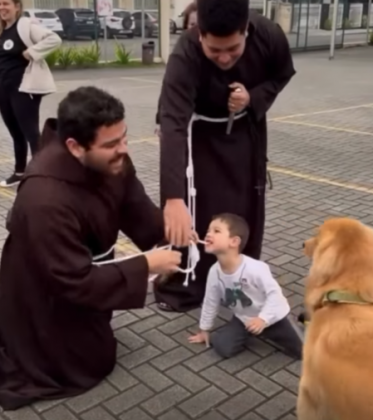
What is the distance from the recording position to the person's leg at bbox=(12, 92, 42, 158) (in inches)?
242

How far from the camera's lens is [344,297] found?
2.34 metres

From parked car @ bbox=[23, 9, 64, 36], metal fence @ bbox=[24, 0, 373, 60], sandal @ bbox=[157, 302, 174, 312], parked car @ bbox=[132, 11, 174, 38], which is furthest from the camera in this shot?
parked car @ bbox=[132, 11, 174, 38]

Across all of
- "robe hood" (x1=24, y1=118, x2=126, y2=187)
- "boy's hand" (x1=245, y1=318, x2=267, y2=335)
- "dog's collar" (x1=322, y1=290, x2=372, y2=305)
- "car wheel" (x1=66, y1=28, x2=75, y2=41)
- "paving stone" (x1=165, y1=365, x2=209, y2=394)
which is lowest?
"paving stone" (x1=165, y1=365, x2=209, y2=394)

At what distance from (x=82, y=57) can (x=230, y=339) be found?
16.1m

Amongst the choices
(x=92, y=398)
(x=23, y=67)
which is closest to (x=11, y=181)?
(x=23, y=67)

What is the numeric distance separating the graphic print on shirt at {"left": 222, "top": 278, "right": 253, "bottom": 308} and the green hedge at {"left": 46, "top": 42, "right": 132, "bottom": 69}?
14985 millimetres

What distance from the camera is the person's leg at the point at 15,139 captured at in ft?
20.7

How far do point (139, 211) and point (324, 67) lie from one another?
16.7 metres

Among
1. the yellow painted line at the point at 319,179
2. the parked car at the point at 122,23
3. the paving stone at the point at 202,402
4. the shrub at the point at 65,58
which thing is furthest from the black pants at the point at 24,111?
the parked car at the point at 122,23

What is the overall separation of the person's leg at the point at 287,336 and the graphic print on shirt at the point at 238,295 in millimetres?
194

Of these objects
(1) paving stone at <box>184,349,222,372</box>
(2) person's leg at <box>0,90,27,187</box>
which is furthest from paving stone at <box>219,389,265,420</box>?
(2) person's leg at <box>0,90,27,187</box>

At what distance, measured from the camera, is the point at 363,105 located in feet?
38.6

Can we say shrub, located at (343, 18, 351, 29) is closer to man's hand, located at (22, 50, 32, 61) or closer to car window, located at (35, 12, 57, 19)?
car window, located at (35, 12, 57, 19)

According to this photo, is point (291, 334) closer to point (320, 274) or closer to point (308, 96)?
point (320, 274)
